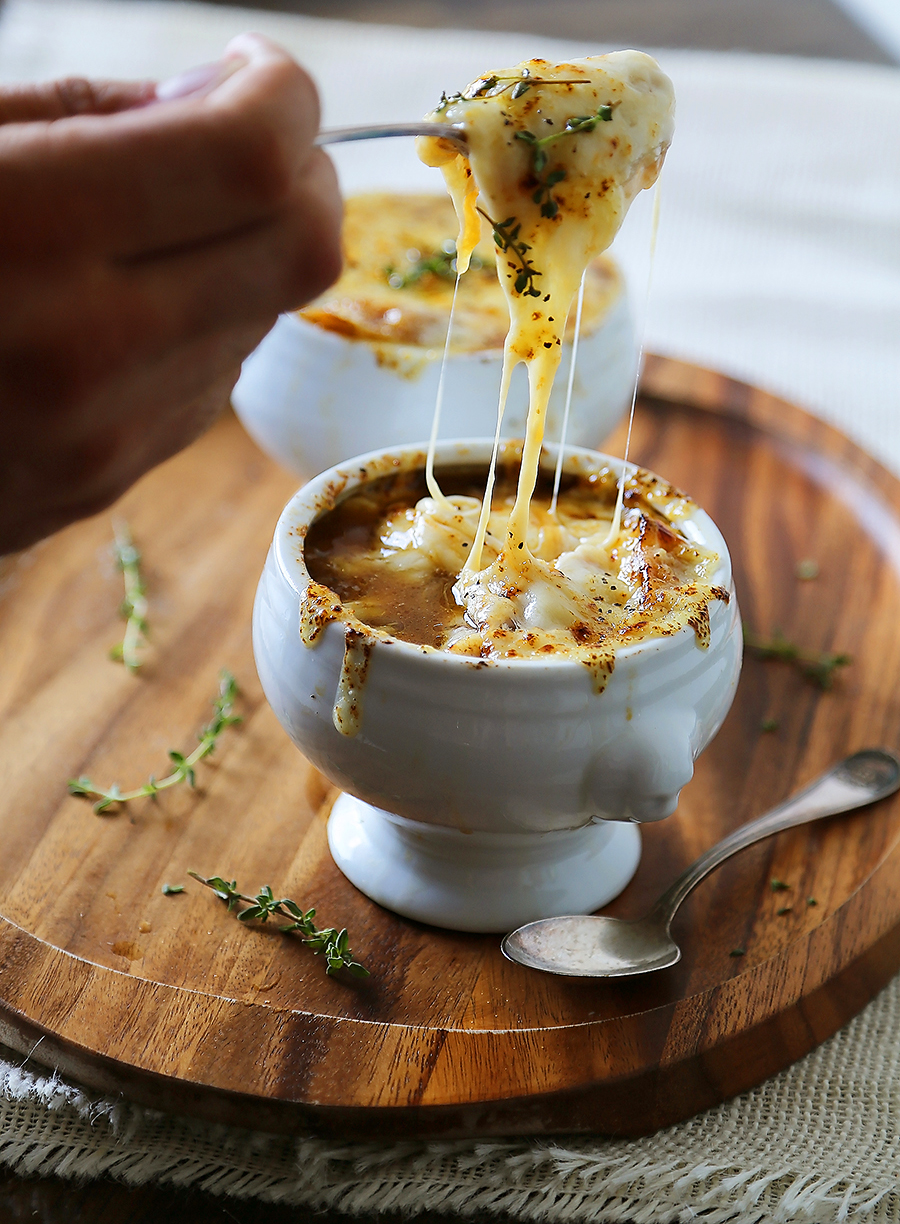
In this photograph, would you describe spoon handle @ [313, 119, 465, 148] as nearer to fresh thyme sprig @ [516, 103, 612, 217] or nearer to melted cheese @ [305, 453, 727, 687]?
fresh thyme sprig @ [516, 103, 612, 217]

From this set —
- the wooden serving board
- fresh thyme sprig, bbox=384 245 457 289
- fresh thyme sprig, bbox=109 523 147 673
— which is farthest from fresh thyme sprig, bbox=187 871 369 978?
fresh thyme sprig, bbox=384 245 457 289

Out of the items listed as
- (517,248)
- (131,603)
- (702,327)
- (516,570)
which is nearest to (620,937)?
(516,570)

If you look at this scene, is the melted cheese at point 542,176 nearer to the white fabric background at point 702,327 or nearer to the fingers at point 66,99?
the fingers at point 66,99

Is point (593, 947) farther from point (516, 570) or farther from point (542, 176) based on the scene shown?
point (542, 176)

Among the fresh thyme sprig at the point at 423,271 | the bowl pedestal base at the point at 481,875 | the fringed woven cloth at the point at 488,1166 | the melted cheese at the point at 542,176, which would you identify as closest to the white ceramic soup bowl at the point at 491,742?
the bowl pedestal base at the point at 481,875

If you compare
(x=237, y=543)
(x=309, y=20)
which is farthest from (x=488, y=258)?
(x=309, y=20)

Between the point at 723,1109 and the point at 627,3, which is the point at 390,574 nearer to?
the point at 723,1109
